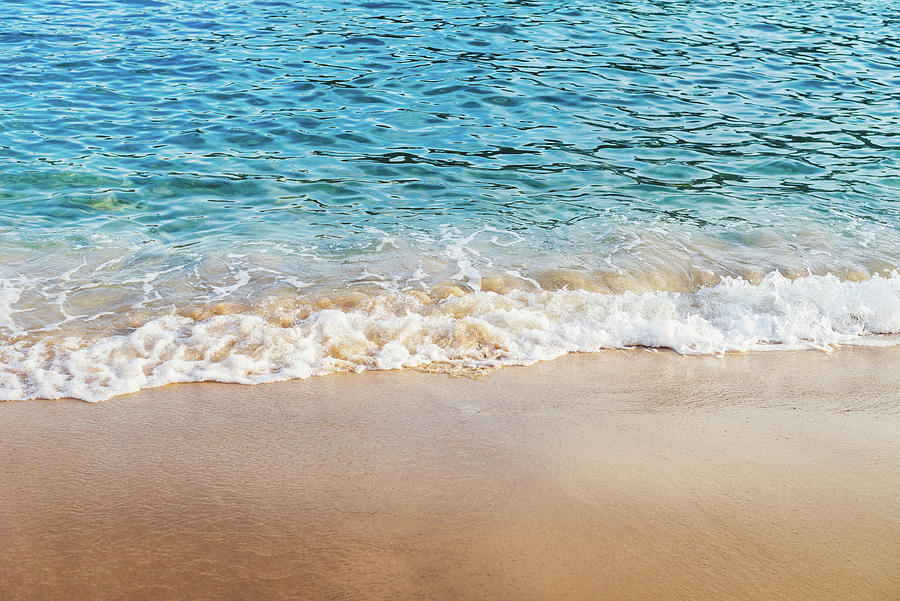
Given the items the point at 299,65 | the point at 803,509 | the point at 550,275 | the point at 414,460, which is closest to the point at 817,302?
the point at 550,275

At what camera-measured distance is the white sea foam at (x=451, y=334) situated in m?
4.33

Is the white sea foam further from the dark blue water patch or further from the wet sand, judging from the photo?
the dark blue water patch

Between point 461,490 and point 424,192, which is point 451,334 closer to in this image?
point 461,490

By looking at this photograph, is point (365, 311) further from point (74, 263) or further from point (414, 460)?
point (74, 263)

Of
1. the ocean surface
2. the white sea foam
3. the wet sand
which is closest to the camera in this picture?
the wet sand

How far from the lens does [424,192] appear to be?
727 cm

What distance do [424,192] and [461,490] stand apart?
4.34 metres

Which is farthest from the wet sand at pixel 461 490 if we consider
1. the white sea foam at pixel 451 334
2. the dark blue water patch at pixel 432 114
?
the dark blue water patch at pixel 432 114

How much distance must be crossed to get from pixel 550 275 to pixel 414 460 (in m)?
2.53

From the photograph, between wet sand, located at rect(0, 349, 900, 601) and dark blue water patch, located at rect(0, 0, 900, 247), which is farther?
dark blue water patch, located at rect(0, 0, 900, 247)

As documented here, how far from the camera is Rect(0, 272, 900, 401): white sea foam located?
4.33m

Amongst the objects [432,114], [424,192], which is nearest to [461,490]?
[424,192]

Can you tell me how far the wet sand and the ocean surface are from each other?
432 mm

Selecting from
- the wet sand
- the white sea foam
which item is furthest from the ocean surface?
the wet sand
